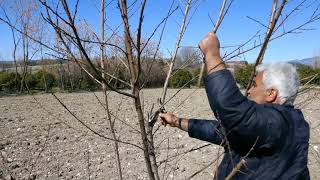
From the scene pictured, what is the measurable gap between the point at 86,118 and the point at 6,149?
4.80 meters

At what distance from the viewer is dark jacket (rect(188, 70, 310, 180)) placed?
1580 millimetres

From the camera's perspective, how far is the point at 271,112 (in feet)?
5.62

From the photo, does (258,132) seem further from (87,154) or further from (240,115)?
(87,154)

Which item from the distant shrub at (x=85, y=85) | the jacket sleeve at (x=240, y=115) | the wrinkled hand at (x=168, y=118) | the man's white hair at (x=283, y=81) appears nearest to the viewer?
the jacket sleeve at (x=240, y=115)

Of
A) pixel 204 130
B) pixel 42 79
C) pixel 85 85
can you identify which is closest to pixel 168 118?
pixel 204 130

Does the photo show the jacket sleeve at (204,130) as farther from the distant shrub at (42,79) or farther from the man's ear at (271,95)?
the distant shrub at (42,79)

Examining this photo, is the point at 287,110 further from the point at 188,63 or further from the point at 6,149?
the point at 6,149

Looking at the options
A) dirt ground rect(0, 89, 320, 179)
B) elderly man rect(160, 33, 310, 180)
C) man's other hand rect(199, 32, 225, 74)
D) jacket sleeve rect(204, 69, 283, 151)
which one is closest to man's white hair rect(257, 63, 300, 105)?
elderly man rect(160, 33, 310, 180)

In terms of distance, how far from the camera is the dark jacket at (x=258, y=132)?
158 centimetres

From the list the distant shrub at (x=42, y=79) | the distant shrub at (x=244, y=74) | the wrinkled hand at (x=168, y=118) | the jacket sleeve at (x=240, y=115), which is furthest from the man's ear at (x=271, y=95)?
the distant shrub at (x=42, y=79)

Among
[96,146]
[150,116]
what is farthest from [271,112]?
[96,146]

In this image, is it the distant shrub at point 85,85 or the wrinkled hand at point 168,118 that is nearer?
the wrinkled hand at point 168,118

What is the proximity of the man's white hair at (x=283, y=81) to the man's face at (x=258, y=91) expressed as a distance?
0.08 ft

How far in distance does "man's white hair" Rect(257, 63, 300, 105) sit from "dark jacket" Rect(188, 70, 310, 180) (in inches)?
2.4
